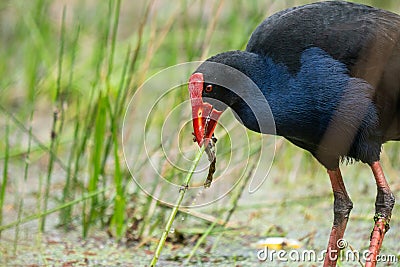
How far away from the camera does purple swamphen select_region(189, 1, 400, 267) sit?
2.68 meters

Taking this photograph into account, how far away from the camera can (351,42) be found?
8.93 feet

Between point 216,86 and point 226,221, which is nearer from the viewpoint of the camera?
point 216,86

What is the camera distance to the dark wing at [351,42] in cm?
273

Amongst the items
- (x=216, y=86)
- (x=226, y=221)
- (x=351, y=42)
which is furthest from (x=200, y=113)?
(x=226, y=221)

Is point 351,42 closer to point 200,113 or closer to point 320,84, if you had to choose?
point 320,84

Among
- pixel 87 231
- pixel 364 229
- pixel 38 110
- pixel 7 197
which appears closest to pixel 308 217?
pixel 364 229

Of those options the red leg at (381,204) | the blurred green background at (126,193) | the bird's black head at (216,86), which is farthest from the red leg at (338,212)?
the bird's black head at (216,86)

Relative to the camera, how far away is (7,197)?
3.81 m

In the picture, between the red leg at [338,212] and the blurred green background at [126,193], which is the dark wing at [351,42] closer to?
the red leg at [338,212]

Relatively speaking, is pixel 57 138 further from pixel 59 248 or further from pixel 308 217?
pixel 308 217

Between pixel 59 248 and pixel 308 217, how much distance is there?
1019mm

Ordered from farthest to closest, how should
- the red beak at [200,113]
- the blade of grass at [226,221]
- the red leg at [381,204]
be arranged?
the blade of grass at [226,221], the red leg at [381,204], the red beak at [200,113]

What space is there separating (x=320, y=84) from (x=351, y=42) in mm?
170

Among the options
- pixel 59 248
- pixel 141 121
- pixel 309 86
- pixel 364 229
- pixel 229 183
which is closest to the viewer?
pixel 309 86
